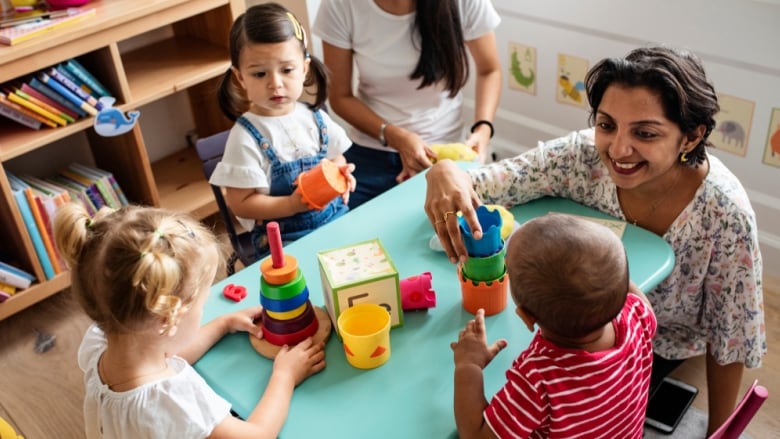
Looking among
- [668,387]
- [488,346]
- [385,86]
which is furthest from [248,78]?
[668,387]

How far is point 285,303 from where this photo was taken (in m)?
1.29

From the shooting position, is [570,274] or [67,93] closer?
[570,274]

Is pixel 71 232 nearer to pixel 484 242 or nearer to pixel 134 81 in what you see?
pixel 484 242

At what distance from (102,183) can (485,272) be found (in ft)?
5.96

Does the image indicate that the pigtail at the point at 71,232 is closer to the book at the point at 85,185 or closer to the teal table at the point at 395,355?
the teal table at the point at 395,355

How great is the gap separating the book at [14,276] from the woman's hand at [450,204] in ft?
5.15

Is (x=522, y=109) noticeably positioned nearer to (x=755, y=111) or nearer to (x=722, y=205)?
(x=755, y=111)

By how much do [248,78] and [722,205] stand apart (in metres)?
1.11

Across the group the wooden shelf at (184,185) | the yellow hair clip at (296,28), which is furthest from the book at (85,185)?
the yellow hair clip at (296,28)

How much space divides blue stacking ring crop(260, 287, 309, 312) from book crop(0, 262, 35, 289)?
5.03 feet

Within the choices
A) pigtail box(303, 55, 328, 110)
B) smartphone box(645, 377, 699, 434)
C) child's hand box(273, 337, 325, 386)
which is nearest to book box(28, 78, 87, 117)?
pigtail box(303, 55, 328, 110)

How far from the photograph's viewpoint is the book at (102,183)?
2666 mm

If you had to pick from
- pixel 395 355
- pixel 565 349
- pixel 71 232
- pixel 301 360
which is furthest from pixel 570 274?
pixel 71 232

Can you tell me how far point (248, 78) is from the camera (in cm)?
182
